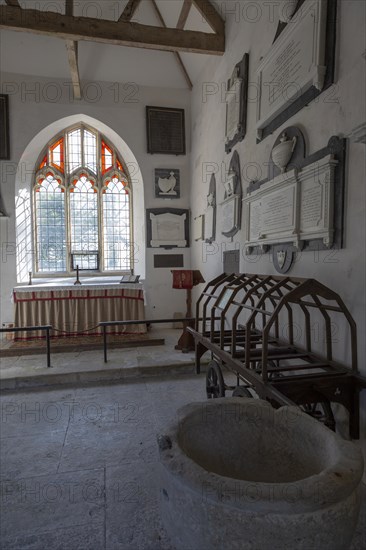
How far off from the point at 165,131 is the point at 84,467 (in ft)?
19.5

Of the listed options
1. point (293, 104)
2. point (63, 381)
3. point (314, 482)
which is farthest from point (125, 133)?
point (314, 482)

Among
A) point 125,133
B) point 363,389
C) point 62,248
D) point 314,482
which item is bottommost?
point 363,389

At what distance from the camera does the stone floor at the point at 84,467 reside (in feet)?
5.51

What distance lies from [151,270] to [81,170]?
2.56m

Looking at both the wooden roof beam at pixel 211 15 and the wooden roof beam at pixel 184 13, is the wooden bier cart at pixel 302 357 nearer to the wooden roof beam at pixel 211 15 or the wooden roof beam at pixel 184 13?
the wooden roof beam at pixel 211 15

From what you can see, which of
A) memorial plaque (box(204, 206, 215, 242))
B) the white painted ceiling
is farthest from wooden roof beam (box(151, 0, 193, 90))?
memorial plaque (box(204, 206, 215, 242))

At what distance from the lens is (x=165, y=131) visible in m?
6.54

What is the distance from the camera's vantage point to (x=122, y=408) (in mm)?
3127

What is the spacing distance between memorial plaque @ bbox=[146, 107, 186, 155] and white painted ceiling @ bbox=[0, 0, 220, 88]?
529 millimetres

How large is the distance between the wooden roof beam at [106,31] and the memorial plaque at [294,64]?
5.44 feet

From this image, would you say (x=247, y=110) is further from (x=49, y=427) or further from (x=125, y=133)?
(x=49, y=427)

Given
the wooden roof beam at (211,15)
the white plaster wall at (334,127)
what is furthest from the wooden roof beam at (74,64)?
the white plaster wall at (334,127)

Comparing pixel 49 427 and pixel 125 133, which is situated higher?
pixel 125 133

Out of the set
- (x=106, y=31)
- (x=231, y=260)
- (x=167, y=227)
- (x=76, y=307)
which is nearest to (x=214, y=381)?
(x=231, y=260)
